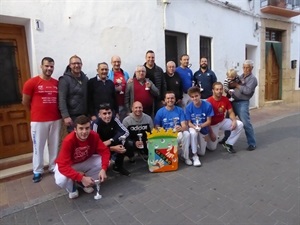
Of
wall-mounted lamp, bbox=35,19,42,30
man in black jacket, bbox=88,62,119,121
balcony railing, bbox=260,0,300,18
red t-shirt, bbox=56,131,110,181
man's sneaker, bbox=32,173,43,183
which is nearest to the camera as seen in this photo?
red t-shirt, bbox=56,131,110,181

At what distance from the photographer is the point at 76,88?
12.5 feet

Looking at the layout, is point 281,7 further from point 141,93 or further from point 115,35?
point 141,93

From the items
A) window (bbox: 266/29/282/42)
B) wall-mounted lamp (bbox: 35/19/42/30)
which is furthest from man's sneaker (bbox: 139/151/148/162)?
window (bbox: 266/29/282/42)

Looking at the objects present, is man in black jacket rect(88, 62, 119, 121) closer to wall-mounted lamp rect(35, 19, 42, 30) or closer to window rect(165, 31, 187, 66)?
wall-mounted lamp rect(35, 19, 42, 30)

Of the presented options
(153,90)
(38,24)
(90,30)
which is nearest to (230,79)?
(153,90)

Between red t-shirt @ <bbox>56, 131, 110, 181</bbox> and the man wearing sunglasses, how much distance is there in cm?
29

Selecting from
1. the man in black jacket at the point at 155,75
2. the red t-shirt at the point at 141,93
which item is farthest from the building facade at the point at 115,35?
the red t-shirt at the point at 141,93

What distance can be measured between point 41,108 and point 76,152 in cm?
95

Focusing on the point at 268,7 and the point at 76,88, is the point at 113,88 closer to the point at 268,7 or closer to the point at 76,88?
the point at 76,88

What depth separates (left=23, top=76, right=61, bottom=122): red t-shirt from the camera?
3.60 m

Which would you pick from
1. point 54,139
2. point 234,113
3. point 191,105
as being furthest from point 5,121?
point 234,113

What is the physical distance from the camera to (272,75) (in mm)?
11273

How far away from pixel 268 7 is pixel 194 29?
426 centimetres

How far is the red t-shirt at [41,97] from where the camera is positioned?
3.60 meters
